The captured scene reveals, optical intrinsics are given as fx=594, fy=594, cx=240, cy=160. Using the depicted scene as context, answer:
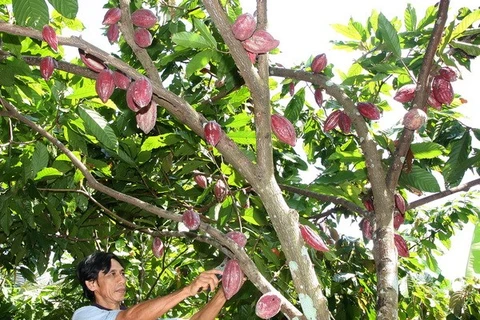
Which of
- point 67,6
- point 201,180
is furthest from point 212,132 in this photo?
point 201,180

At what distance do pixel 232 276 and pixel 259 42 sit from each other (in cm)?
49

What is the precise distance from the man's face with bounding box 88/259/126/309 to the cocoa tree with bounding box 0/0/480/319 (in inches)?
8.8

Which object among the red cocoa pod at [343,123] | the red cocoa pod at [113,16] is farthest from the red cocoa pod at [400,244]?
the red cocoa pod at [113,16]

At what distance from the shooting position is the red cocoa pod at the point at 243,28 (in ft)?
3.78

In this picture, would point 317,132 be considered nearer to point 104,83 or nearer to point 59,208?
point 59,208

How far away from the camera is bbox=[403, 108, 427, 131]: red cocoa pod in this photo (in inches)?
56.1

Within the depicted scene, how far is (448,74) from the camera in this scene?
5.31 ft

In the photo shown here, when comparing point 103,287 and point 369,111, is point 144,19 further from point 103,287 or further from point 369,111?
point 103,287

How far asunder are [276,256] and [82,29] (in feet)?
5.41

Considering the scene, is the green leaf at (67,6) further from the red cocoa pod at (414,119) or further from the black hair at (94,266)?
the black hair at (94,266)

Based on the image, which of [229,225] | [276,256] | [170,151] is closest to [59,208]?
[170,151]

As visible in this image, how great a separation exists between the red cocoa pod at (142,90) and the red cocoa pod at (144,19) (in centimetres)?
31

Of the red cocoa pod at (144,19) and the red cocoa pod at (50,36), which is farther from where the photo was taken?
the red cocoa pod at (144,19)

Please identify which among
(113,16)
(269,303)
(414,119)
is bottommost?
(269,303)
